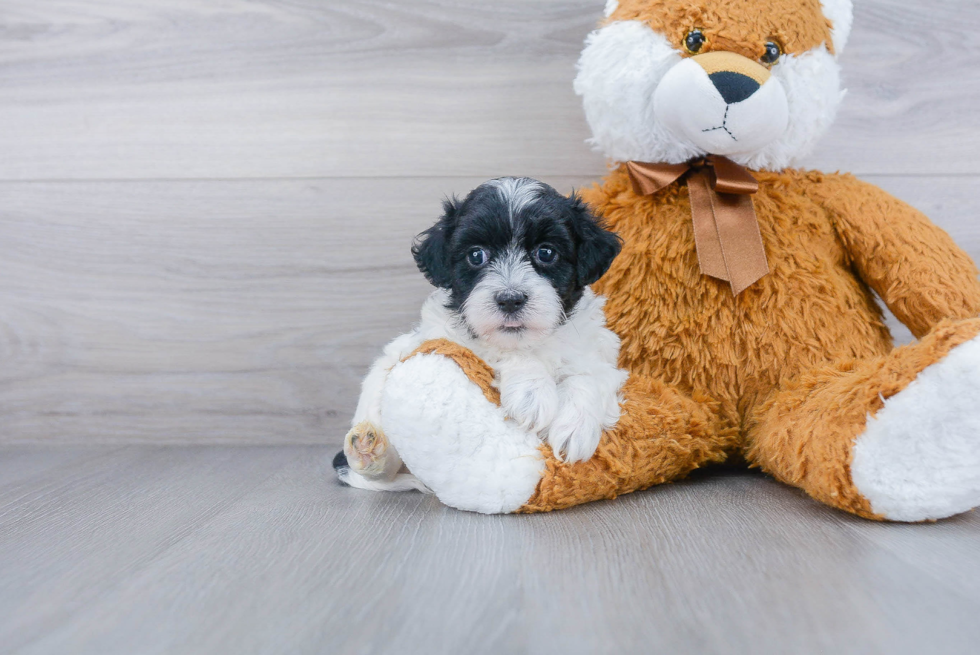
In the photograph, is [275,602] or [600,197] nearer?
[275,602]

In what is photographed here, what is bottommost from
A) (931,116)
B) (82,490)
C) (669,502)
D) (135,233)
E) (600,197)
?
(82,490)

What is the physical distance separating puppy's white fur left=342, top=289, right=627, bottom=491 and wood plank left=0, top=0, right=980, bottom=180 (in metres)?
0.52

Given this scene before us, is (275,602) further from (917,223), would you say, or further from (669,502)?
(917,223)

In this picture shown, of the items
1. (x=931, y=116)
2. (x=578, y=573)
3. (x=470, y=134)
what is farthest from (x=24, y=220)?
(x=931, y=116)

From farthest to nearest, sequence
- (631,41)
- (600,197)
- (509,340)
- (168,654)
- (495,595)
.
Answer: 1. (600,197)
2. (631,41)
3. (509,340)
4. (495,595)
5. (168,654)

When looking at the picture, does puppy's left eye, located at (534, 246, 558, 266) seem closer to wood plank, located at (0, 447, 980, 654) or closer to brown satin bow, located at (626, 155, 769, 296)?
brown satin bow, located at (626, 155, 769, 296)

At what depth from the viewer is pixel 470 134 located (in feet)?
5.19

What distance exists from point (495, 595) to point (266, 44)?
133cm

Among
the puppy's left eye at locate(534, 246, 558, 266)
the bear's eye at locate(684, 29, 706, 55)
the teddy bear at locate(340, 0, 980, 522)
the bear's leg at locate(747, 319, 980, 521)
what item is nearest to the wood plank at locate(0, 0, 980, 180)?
the teddy bear at locate(340, 0, 980, 522)

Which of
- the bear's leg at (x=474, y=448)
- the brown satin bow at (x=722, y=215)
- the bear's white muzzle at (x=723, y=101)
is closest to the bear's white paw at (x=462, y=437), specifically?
the bear's leg at (x=474, y=448)

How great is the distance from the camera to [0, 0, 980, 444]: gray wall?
1556mm

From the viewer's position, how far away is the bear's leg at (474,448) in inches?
39.5

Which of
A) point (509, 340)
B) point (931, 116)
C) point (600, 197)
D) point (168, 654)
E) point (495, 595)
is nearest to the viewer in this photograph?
point (168, 654)

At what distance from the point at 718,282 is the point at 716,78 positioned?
33 cm
